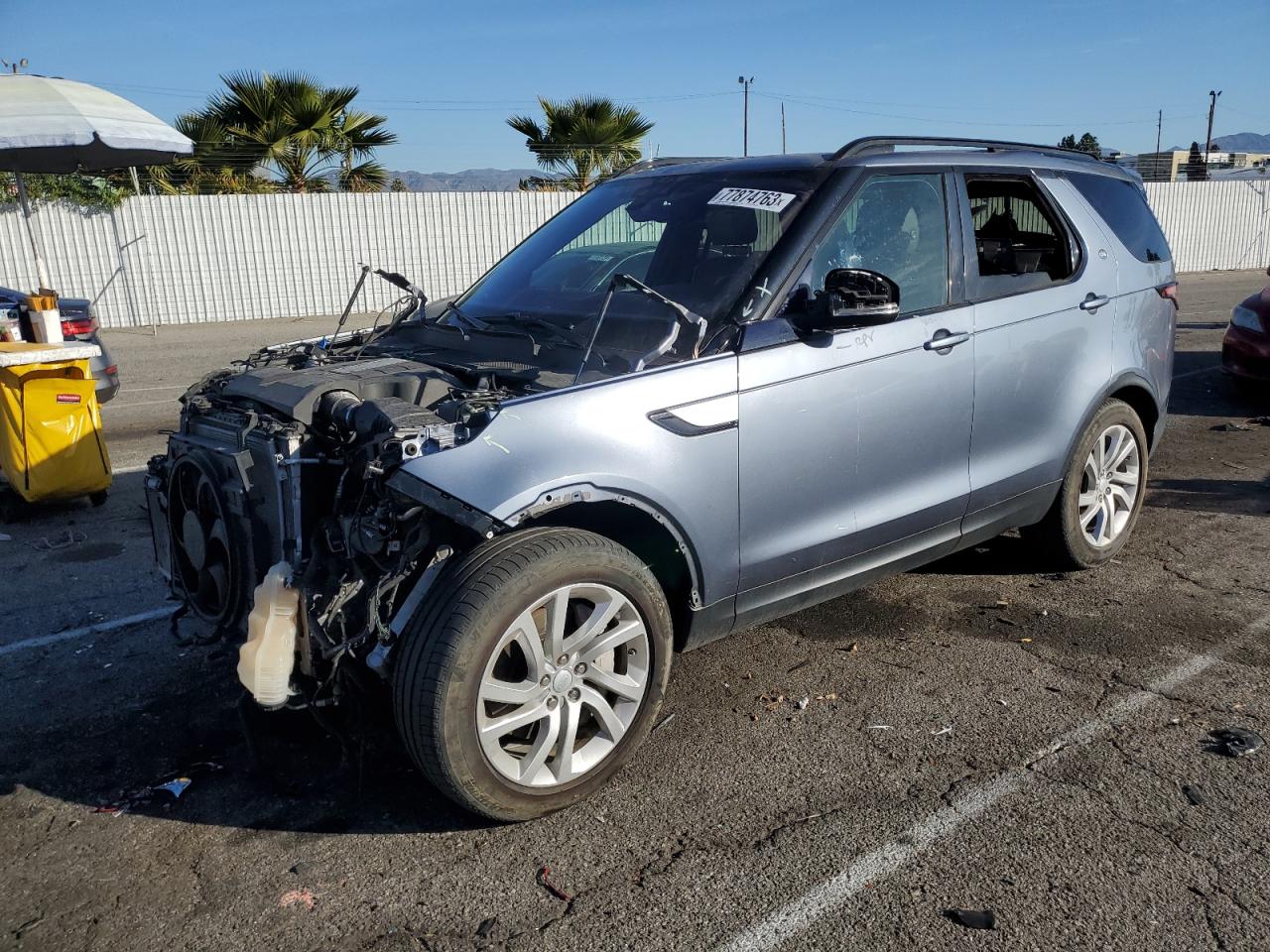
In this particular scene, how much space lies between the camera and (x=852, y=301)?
3607 mm

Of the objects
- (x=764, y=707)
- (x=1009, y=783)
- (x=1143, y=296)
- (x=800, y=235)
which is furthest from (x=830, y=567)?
(x=1143, y=296)

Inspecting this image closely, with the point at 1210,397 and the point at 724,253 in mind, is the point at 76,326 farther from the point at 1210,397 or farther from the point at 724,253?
the point at 1210,397

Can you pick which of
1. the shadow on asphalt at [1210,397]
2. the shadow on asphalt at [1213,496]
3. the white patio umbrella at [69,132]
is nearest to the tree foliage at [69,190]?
the white patio umbrella at [69,132]

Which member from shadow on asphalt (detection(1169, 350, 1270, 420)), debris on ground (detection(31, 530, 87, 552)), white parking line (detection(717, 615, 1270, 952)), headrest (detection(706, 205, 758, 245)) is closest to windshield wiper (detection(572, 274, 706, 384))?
headrest (detection(706, 205, 758, 245))

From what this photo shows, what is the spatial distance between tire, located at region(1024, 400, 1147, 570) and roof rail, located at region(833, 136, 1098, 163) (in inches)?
50.7

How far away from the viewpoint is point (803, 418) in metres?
3.60

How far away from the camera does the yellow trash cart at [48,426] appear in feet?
20.7

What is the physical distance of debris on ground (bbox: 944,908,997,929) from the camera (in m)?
2.65

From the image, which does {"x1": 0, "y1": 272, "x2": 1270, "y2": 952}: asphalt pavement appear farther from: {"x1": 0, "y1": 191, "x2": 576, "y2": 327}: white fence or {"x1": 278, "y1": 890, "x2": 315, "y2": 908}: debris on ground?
{"x1": 0, "y1": 191, "x2": 576, "y2": 327}: white fence

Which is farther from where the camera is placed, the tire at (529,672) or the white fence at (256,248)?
the white fence at (256,248)

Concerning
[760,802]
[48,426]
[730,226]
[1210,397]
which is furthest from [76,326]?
[1210,397]

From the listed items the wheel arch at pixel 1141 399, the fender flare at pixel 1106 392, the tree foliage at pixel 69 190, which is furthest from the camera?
the tree foliage at pixel 69 190

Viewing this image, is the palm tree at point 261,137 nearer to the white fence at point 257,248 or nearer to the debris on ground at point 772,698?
the white fence at point 257,248

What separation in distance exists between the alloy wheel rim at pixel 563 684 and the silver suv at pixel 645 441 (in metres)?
0.01
